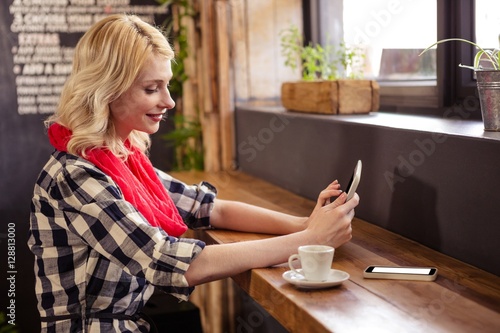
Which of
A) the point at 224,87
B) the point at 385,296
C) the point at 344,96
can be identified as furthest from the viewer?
the point at 224,87

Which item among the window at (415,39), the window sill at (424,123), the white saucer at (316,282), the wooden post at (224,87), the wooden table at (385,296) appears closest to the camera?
the wooden table at (385,296)

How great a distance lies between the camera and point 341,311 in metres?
1.38

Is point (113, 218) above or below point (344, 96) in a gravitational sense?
below

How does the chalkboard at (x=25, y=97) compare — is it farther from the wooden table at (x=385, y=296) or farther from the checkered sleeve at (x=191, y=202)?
the wooden table at (x=385, y=296)

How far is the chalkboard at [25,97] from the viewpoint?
3.58 metres

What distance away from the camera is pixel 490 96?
178 centimetres

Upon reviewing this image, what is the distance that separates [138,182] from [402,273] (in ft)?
2.51

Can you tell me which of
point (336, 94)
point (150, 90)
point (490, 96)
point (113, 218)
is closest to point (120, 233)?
point (113, 218)

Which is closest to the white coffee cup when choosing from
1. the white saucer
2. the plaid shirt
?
the white saucer

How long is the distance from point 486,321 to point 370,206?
2.88 ft

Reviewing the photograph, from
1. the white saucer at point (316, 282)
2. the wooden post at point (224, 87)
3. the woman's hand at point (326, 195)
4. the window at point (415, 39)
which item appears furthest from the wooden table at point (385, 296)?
the wooden post at point (224, 87)

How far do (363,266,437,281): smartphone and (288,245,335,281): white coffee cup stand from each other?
13cm

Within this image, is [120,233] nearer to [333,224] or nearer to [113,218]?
[113,218]

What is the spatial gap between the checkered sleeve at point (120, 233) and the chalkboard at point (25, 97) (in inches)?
81.4
